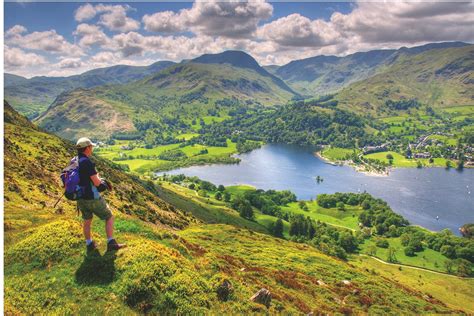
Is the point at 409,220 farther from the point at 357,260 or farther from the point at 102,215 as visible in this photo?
the point at 102,215

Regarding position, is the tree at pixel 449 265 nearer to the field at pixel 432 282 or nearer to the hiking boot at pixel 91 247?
the field at pixel 432 282

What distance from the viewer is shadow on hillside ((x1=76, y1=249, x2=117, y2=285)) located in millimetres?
16141

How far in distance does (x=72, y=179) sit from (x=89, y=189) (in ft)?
2.92

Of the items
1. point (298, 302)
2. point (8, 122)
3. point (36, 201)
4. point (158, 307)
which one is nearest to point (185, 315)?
point (158, 307)

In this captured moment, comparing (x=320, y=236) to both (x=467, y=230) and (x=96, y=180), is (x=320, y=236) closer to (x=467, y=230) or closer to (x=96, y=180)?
(x=467, y=230)

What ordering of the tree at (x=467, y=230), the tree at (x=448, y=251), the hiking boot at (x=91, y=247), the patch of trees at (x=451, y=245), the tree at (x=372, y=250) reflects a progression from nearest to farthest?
the hiking boot at (x=91, y=247), the patch of trees at (x=451, y=245), the tree at (x=448, y=251), the tree at (x=372, y=250), the tree at (x=467, y=230)

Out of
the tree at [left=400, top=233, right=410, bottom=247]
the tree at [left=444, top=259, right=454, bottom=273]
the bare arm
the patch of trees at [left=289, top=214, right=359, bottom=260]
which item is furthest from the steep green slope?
the tree at [left=400, top=233, right=410, bottom=247]

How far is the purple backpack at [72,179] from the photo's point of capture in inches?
622

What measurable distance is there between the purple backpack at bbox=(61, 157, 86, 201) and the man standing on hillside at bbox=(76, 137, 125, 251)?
0.17 metres

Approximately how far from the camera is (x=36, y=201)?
1527 inches

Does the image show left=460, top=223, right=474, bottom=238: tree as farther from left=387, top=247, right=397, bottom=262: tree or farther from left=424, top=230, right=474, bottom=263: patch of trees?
left=387, top=247, right=397, bottom=262: tree

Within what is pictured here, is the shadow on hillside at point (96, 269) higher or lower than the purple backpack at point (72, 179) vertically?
lower

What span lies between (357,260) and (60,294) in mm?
135642

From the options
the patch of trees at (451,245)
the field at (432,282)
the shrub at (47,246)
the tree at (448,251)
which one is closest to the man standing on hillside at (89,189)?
the shrub at (47,246)
